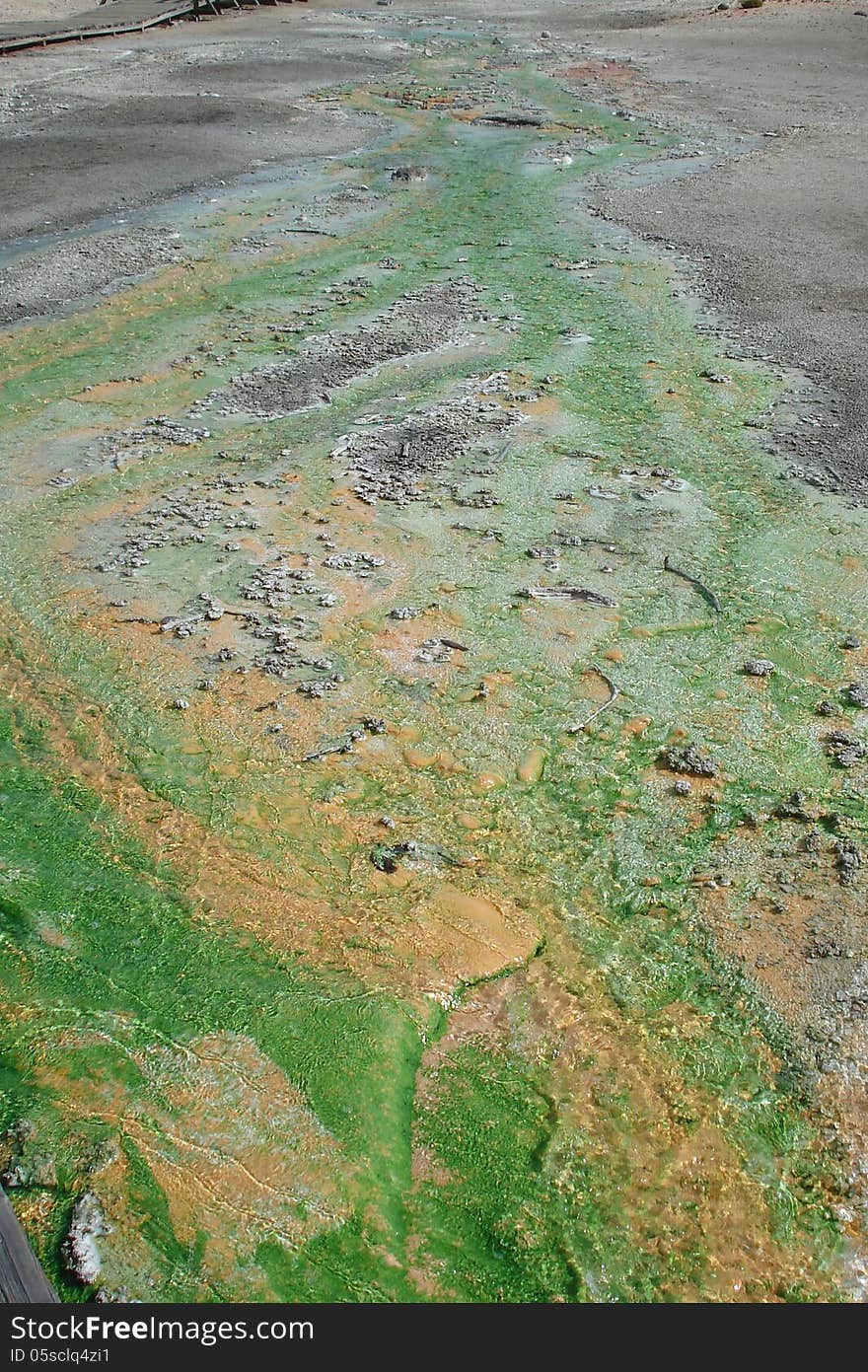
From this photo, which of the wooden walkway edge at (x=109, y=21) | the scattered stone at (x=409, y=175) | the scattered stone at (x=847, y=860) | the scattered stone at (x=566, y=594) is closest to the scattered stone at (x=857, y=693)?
the scattered stone at (x=847, y=860)

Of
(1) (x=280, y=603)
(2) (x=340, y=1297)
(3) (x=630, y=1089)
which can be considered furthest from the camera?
(1) (x=280, y=603)

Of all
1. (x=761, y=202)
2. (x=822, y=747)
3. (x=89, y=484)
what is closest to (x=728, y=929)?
(x=822, y=747)

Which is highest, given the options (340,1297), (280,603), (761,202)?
(761,202)

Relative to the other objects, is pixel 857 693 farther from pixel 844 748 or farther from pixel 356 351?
pixel 356 351

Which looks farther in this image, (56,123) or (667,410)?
(56,123)

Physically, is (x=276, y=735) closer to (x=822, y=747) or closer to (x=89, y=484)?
(x=822, y=747)
